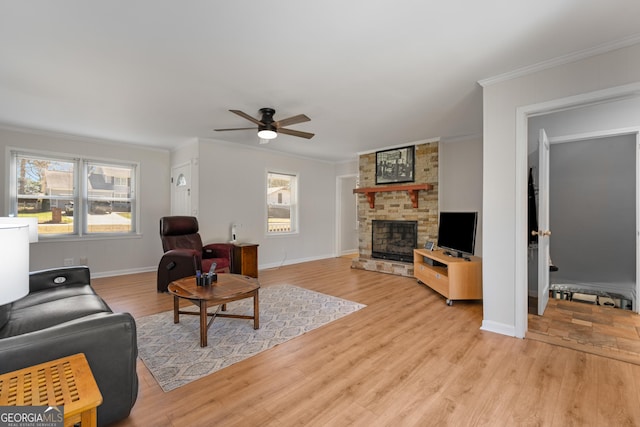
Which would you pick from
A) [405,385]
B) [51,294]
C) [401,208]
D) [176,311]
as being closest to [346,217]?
[401,208]

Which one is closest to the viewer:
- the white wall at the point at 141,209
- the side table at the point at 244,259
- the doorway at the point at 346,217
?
the white wall at the point at 141,209

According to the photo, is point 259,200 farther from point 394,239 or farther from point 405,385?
point 405,385

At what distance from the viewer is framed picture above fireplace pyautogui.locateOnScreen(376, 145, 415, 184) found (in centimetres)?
528

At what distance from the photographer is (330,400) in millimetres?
1749

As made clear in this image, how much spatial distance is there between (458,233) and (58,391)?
415 cm

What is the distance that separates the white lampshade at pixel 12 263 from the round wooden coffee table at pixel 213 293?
4.67 feet

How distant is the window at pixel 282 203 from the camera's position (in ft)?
19.9

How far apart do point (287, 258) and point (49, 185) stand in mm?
4277

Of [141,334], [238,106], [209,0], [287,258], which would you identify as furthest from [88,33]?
[287,258]

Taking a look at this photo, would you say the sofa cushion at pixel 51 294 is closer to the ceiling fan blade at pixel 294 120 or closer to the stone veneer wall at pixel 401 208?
the ceiling fan blade at pixel 294 120

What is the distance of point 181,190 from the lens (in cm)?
544

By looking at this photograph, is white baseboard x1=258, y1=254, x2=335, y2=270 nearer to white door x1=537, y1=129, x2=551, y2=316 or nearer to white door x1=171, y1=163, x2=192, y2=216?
white door x1=171, y1=163, x2=192, y2=216

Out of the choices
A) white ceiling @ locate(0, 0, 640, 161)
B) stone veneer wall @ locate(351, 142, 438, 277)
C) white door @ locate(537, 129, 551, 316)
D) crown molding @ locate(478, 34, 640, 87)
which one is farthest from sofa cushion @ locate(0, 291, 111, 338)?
stone veneer wall @ locate(351, 142, 438, 277)

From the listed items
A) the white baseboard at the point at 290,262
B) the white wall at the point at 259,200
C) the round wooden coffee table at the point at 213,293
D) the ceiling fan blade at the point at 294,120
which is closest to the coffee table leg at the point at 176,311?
the round wooden coffee table at the point at 213,293
